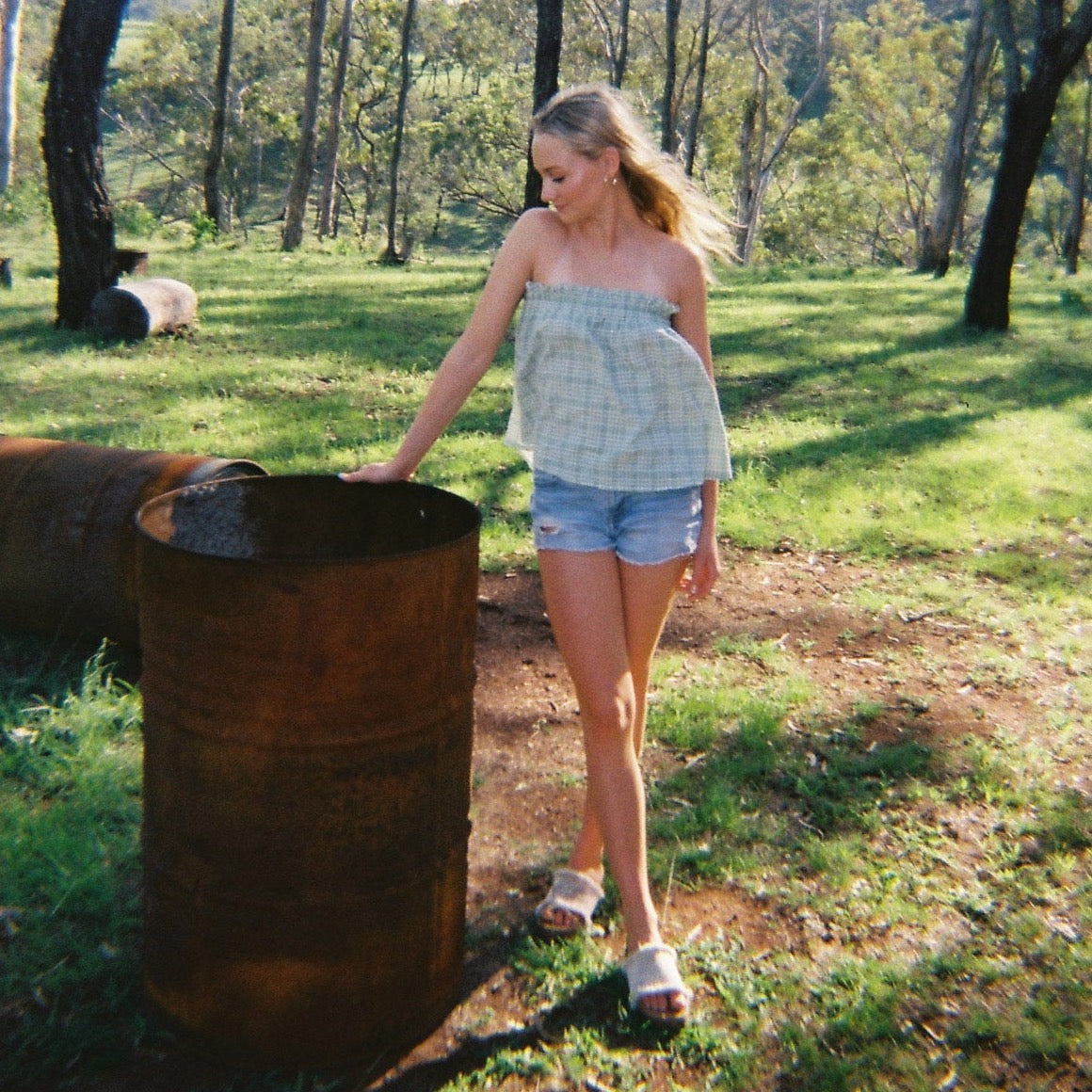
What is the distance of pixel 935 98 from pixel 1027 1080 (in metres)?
46.4

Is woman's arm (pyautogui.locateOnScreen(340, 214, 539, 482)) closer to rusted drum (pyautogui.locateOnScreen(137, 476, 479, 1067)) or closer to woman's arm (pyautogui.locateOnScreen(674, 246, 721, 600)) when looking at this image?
rusted drum (pyautogui.locateOnScreen(137, 476, 479, 1067))

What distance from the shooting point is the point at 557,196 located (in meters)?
3.03

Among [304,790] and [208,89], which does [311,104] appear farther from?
[304,790]

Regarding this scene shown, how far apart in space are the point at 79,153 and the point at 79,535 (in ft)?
25.1

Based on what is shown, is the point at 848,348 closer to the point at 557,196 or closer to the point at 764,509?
Result: the point at 764,509

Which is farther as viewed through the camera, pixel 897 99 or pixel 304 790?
pixel 897 99

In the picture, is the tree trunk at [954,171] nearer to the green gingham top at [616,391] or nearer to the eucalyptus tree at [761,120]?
the eucalyptus tree at [761,120]

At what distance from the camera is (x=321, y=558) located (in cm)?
322

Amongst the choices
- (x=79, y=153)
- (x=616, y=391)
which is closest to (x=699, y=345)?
(x=616, y=391)

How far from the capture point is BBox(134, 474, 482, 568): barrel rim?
2557 millimetres

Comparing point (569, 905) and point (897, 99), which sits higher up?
point (897, 99)

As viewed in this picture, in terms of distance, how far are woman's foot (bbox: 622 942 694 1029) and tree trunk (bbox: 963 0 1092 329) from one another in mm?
12050

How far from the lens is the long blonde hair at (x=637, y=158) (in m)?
3.00

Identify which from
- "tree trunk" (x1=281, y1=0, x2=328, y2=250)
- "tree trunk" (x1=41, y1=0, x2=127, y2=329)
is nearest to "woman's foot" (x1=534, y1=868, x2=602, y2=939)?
"tree trunk" (x1=41, y1=0, x2=127, y2=329)
